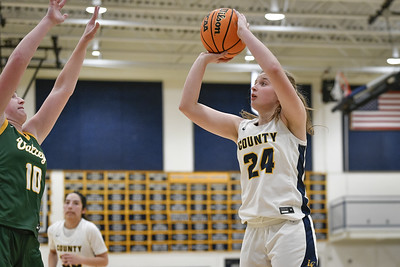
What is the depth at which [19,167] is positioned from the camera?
3.50m

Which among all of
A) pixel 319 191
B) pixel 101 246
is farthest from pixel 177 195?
pixel 101 246

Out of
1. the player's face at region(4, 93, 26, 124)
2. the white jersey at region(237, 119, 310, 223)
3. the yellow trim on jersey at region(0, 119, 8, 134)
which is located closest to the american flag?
the white jersey at region(237, 119, 310, 223)

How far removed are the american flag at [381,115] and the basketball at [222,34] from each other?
12.7 metres

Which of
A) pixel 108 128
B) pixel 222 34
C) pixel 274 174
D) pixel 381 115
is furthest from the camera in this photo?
pixel 381 115

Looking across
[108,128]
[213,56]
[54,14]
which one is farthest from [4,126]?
[108,128]

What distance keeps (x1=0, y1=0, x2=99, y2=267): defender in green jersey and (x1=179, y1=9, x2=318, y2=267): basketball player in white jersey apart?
3.92 feet

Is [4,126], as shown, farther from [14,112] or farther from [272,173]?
[272,173]

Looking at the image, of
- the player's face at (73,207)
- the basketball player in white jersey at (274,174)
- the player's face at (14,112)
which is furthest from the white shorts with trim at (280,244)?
the player's face at (73,207)

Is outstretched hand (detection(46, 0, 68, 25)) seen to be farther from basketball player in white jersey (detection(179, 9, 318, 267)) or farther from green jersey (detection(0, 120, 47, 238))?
basketball player in white jersey (detection(179, 9, 318, 267))

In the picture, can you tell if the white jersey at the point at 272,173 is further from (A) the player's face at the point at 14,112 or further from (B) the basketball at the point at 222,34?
(A) the player's face at the point at 14,112

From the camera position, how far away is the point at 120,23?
12273mm

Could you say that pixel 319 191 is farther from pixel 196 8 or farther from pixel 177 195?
pixel 196 8

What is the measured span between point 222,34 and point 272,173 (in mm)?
1023

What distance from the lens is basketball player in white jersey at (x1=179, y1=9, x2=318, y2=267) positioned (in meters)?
3.65
